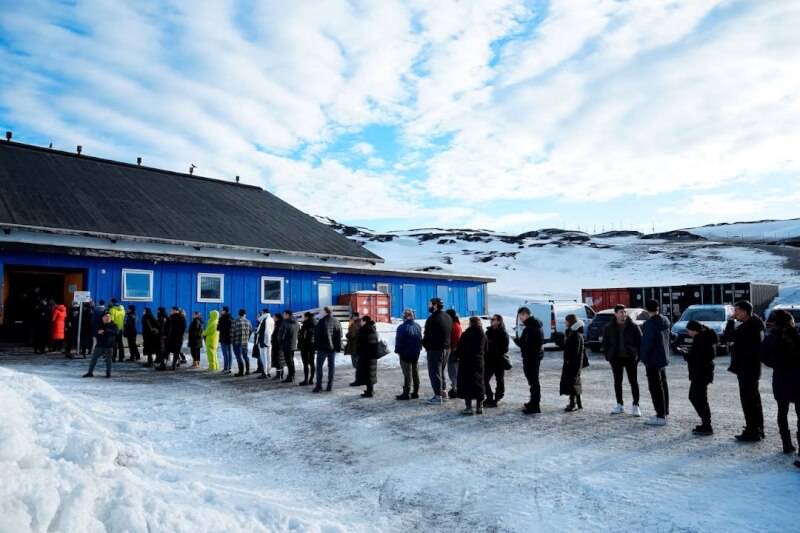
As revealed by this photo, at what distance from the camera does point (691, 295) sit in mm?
25844

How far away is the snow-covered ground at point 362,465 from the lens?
14.7 ft

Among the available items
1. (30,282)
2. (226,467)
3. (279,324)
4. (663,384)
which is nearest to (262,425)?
(226,467)

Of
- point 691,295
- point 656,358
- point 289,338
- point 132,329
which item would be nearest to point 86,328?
point 132,329

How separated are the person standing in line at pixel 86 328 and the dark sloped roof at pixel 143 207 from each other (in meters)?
5.31

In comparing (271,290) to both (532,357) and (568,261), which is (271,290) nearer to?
(532,357)

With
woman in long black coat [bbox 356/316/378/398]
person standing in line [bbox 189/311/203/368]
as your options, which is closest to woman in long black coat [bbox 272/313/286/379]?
woman in long black coat [bbox 356/316/378/398]

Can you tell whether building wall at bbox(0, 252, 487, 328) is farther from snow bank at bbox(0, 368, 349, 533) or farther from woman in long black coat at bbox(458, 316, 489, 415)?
woman in long black coat at bbox(458, 316, 489, 415)

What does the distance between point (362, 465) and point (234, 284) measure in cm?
1546

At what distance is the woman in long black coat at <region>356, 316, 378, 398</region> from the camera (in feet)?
34.5

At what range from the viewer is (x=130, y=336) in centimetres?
1581

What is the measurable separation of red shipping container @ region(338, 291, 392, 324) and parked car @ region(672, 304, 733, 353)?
1071 cm

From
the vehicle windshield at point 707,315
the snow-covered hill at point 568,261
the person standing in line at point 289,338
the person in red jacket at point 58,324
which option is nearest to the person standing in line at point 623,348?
the person standing in line at point 289,338

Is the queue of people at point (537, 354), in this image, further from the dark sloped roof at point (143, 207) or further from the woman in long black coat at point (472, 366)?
the dark sloped roof at point (143, 207)

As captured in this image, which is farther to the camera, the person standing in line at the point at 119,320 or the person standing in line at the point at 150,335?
the person standing in line at the point at 119,320
